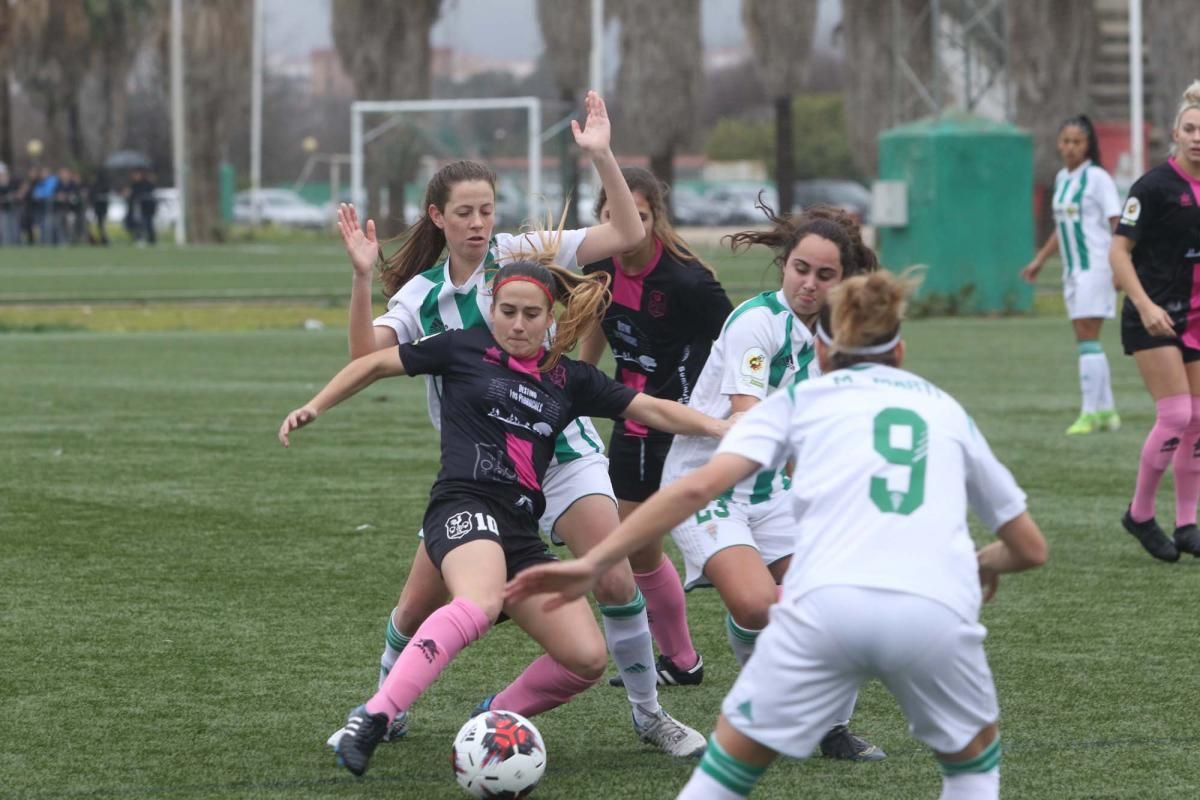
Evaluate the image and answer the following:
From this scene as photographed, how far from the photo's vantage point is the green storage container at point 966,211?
23.4m

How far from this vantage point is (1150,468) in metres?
8.55

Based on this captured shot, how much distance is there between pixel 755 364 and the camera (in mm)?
5504

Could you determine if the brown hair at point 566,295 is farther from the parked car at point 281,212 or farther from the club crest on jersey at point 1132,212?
the parked car at point 281,212

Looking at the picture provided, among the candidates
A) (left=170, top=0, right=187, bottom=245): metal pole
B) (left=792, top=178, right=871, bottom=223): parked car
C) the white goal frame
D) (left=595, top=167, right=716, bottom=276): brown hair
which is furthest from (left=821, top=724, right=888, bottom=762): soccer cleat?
(left=792, top=178, right=871, bottom=223): parked car

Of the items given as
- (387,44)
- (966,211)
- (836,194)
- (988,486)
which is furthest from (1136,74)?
(836,194)

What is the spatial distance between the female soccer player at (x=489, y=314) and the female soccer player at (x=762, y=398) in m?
0.26

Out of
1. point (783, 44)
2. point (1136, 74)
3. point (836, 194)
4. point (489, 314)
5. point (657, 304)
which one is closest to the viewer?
point (489, 314)

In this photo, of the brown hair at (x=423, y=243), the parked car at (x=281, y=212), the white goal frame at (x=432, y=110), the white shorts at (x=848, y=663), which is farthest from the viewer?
the parked car at (x=281, y=212)

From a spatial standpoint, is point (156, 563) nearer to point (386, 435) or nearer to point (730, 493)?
point (730, 493)

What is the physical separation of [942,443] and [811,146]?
254 ft

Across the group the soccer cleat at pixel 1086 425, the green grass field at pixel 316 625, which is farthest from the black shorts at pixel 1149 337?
the soccer cleat at pixel 1086 425

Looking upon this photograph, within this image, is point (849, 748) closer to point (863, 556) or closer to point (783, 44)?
point (863, 556)

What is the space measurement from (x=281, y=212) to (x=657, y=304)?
63.6 metres

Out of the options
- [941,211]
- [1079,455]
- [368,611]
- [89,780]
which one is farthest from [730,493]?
[941,211]
